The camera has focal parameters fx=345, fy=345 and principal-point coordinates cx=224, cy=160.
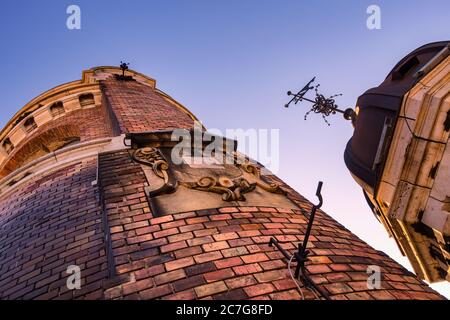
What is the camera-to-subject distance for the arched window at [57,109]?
9.64m

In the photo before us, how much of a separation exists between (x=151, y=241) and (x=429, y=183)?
4.55 metres

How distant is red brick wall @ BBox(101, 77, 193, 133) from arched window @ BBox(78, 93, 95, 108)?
508 mm

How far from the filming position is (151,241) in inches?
107

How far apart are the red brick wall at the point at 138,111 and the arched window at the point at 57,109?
1317mm

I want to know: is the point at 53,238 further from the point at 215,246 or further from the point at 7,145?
the point at 7,145

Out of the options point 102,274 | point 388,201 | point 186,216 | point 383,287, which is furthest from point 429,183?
point 102,274

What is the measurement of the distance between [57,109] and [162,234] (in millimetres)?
8369

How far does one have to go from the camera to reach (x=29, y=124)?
32.4 ft

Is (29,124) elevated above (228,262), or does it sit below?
below

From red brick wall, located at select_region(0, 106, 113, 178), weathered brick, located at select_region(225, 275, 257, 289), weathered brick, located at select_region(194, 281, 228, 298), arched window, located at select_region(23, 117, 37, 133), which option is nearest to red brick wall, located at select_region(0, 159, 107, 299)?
weathered brick, located at select_region(194, 281, 228, 298)

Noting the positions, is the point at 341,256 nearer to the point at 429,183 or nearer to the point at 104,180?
the point at 104,180

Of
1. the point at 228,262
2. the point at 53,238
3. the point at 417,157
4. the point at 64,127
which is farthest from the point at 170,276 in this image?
the point at 64,127

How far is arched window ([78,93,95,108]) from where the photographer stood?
9.65 metres

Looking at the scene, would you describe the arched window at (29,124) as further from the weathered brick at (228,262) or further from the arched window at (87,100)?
the weathered brick at (228,262)
